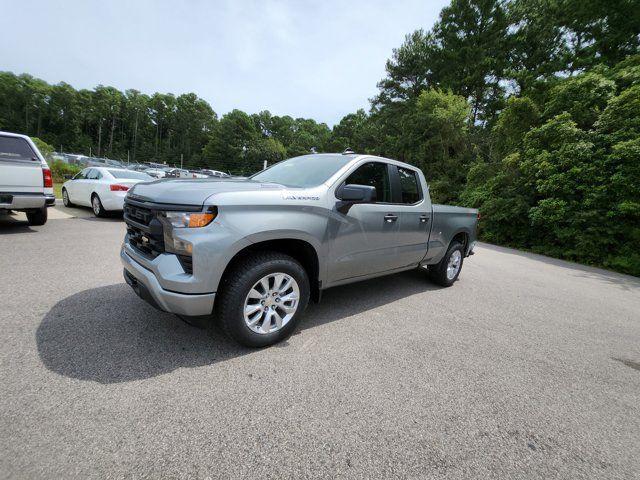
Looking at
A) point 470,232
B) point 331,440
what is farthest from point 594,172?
point 331,440

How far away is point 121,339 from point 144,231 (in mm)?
951

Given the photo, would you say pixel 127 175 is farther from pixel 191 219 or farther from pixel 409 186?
pixel 409 186

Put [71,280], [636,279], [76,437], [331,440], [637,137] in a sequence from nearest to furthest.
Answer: [76,437], [331,440], [71,280], [636,279], [637,137]

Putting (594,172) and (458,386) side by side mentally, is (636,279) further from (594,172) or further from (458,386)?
(458,386)

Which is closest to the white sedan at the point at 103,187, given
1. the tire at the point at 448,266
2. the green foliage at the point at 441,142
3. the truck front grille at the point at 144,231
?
the truck front grille at the point at 144,231

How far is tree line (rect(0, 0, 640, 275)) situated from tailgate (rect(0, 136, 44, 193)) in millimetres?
13128

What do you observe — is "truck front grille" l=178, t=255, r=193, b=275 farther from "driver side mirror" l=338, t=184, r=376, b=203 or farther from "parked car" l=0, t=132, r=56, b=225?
"parked car" l=0, t=132, r=56, b=225

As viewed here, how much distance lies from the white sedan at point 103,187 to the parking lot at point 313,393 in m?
4.43

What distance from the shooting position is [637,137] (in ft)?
27.6

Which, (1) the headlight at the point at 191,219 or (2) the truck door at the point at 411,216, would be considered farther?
(2) the truck door at the point at 411,216

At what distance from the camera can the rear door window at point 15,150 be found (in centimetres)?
524

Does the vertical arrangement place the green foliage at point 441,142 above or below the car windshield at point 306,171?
above

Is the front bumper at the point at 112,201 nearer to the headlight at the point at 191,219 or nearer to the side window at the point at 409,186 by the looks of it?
the headlight at the point at 191,219

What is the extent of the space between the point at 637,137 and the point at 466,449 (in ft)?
36.5
